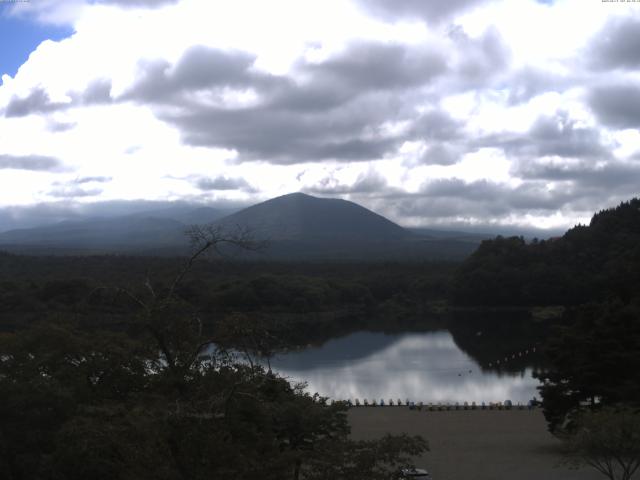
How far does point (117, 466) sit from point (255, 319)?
1379 mm

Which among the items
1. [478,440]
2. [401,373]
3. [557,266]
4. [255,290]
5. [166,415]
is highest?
[166,415]

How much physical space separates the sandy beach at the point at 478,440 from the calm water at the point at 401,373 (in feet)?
12.3

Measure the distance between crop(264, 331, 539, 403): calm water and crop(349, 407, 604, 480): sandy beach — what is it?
3.74 metres

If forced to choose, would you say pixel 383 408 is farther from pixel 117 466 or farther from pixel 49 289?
pixel 49 289

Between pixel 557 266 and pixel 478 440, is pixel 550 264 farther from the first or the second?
pixel 478 440

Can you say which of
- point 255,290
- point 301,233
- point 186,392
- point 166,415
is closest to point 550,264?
point 255,290

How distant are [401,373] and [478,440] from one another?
12.4 metres

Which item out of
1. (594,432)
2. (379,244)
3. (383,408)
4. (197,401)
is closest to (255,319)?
(197,401)

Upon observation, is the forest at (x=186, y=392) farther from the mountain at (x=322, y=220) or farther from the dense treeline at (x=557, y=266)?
the mountain at (x=322, y=220)

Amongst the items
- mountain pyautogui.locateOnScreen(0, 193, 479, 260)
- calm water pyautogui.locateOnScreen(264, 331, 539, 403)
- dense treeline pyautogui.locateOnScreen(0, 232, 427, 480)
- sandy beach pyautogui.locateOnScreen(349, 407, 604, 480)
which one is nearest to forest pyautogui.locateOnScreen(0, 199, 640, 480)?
dense treeline pyautogui.locateOnScreen(0, 232, 427, 480)

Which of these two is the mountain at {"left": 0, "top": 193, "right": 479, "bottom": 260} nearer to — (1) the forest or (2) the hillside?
(2) the hillside

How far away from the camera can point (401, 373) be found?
2639 cm

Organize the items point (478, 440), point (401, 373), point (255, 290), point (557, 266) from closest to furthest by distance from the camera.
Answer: point (478, 440)
point (401, 373)
point (255, 290)
point (557, 266)

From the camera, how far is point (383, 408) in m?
18.3
